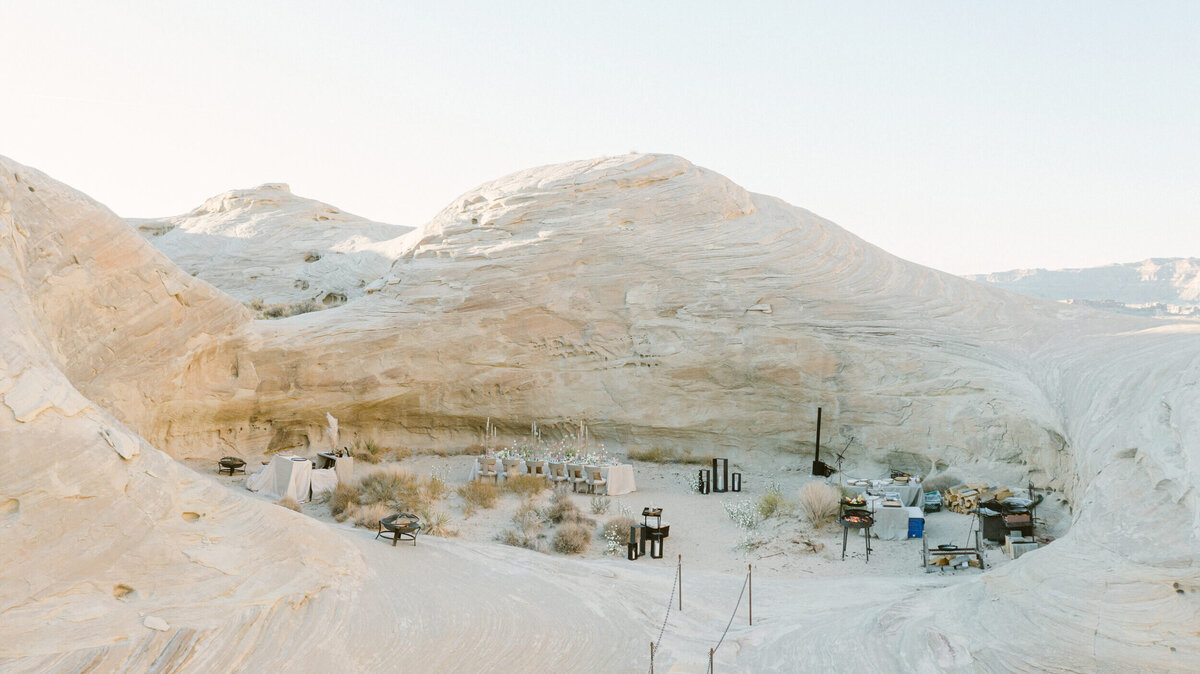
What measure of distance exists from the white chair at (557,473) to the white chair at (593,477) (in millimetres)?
452

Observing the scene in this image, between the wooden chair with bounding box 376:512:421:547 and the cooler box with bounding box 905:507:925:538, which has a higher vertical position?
the wooden chair with bounding box 376:512:421:547

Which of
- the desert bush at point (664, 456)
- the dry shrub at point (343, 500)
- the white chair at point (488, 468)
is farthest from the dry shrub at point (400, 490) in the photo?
the desert bush at point (664, 456)

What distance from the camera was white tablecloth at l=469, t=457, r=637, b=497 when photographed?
15.5m

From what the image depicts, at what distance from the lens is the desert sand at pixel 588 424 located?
21.6ft

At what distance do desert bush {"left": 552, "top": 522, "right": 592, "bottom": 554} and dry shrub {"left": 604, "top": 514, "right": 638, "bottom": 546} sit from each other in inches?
13.9

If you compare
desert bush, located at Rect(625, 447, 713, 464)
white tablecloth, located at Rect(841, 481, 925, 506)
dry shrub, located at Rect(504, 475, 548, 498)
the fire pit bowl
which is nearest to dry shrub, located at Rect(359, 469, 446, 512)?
dry shrub, located at Rect(504, 475, 548, 498)

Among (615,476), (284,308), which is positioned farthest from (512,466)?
(284,308)

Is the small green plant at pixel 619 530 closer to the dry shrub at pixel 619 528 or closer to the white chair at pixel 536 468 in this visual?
the dry shrub at pixel 619 528

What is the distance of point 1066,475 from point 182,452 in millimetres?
14949

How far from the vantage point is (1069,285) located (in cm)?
7244

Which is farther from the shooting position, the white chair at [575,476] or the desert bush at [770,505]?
the white chair at [575,476]

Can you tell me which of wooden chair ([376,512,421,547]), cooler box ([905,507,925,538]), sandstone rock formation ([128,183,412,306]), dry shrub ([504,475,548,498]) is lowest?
dry shrub ([504,475,548,498])

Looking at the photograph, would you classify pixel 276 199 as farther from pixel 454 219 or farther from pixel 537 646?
pixel 537 646

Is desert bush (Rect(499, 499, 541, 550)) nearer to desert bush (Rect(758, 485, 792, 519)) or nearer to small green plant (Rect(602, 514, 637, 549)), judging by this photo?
small green plant (Rect(602, 514, 637, 549))
